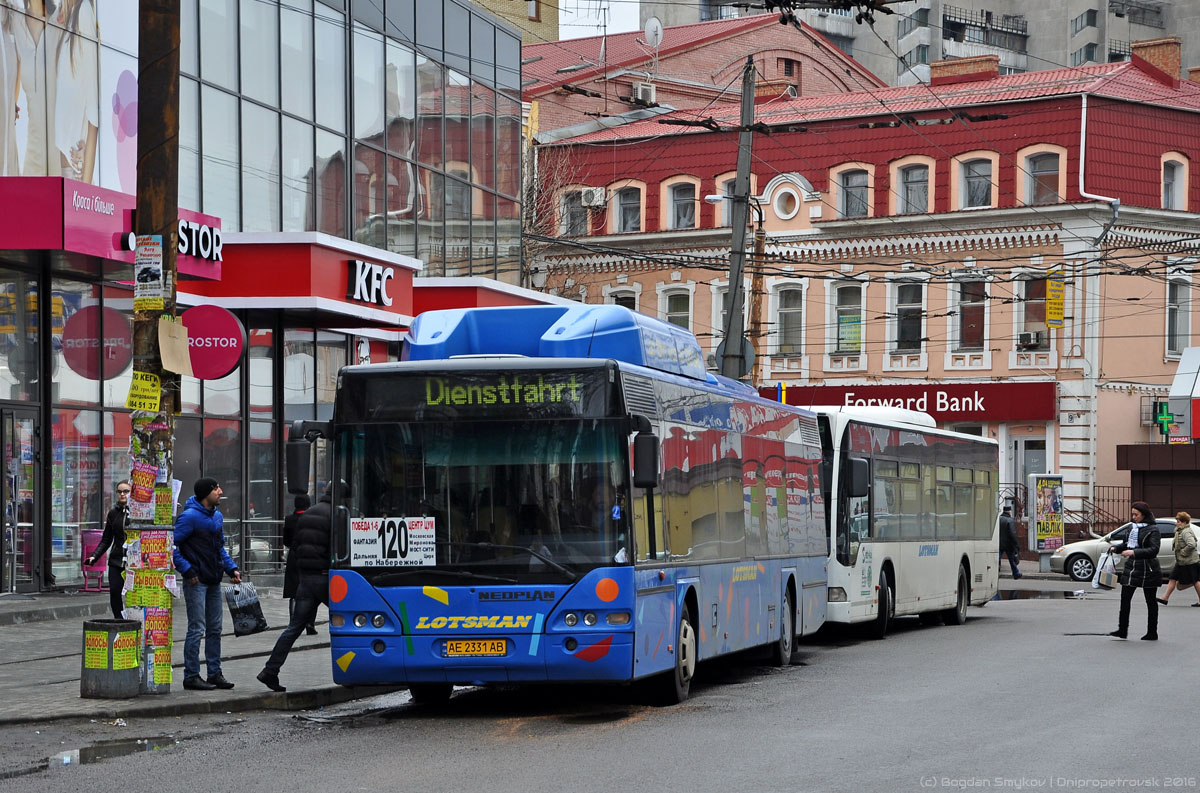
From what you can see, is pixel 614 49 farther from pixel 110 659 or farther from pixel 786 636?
pixel 110 659

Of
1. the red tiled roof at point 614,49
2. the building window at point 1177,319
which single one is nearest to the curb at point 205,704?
the building window at point 1177,319

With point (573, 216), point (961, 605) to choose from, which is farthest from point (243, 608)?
point (573, 216)

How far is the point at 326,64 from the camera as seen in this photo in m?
29.3

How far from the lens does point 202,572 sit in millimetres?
14016

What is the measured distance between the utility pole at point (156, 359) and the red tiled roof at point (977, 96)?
33.3 m

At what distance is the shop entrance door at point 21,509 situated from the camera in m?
22.1

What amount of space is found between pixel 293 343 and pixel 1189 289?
94.9 ft

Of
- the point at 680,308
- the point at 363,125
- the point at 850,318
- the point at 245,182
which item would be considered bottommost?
the point at 850,318

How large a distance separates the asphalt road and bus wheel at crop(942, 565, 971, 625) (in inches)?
326

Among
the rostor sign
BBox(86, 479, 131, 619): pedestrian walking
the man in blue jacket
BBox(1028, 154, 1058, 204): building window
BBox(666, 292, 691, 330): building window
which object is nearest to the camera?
the man in blue jacket

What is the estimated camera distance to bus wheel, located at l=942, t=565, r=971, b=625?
83.3 feet

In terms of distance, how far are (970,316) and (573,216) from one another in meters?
12.8

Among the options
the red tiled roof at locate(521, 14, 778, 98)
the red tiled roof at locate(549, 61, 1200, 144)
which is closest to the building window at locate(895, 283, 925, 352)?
the red tiled roof at locate(549, 61, 1200, 144)

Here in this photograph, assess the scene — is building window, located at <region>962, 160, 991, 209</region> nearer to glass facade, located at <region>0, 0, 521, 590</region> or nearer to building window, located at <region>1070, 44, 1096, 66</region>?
glass facade, located at <region>0, 0, 521, 590</region>
